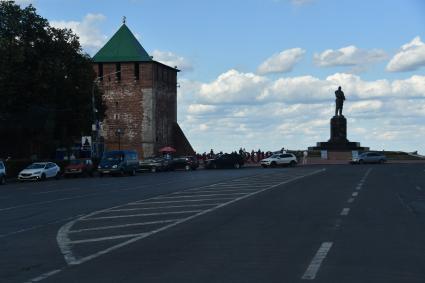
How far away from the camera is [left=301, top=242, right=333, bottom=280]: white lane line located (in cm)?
943

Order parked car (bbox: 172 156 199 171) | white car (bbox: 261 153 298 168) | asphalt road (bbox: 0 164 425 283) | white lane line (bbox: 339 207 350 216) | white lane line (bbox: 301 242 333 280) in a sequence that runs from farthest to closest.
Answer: white car (bbox: 261 153 298 168), parked car (bbox: 172 156 199 171), white lane line (bbox: 339 207 350 216), asphalt road (bbox: 0 164 425 283), white lane line (bbox: 301 242 333 280)

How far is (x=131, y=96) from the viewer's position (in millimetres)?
101688

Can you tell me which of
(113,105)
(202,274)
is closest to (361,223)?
(202,274)

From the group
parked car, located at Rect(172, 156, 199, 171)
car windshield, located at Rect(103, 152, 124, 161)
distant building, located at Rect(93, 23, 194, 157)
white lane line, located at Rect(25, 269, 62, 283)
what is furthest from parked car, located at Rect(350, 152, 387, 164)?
white lane line, located at Rect(25, 269, 62, 283)

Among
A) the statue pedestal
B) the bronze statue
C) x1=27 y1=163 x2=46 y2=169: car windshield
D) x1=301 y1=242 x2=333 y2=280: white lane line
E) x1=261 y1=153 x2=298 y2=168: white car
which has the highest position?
the bronze statue

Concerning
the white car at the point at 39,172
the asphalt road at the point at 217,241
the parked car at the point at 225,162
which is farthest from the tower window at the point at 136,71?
the asphalt road at the point at 217,241

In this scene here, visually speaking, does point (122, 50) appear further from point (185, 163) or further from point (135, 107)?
point (185, 163)

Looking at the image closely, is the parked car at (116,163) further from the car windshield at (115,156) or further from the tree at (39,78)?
the tree at (39,78)

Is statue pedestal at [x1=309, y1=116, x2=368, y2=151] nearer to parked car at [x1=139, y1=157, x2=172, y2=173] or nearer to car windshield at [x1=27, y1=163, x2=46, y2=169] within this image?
parked car at [x1=139, y1=157, x2=172, y2=173]

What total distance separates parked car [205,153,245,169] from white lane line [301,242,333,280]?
59.8 m

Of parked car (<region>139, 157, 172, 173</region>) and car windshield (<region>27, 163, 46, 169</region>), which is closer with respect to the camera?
car windshield (<region>27, 163, 46, 169</region>)

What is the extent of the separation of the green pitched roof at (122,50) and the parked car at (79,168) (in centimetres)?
4498

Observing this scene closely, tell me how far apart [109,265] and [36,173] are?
1630 inches

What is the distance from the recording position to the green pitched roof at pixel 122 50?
102000 millimetres
